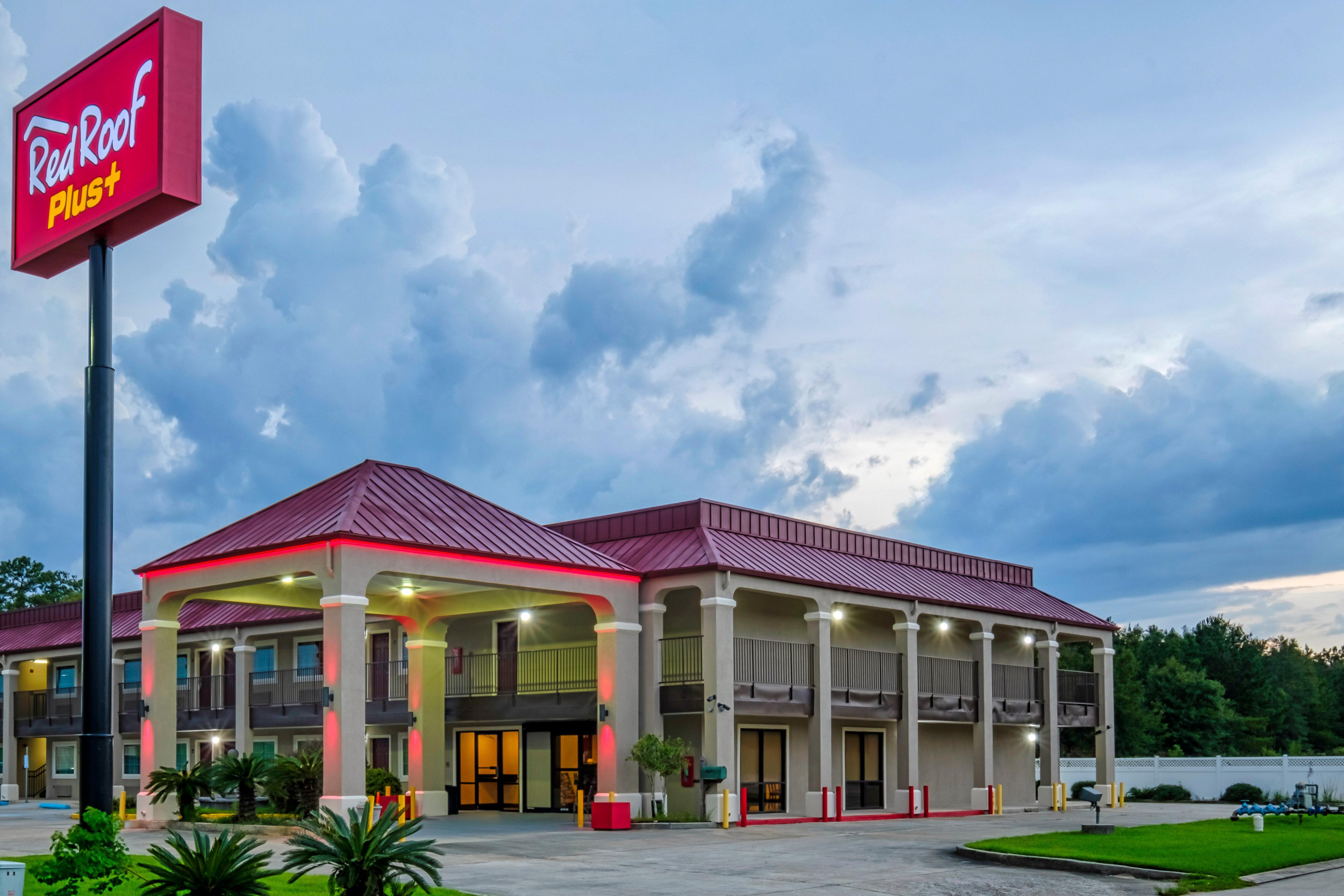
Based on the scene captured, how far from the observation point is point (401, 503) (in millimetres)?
29000

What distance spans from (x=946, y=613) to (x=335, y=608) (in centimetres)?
1991

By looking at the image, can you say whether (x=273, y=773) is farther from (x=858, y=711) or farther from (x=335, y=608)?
(x=858, y=711)

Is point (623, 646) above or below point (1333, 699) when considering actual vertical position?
above

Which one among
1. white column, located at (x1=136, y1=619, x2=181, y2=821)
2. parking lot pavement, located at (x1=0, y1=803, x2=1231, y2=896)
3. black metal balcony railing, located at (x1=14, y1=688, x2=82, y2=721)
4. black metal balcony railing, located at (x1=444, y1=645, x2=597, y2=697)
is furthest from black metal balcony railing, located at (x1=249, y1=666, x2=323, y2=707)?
white column, located at (x1=136, y1=619, x2=181, y2=821)

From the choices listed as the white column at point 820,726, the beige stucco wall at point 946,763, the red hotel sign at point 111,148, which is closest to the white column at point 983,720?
the beige stucco wall at point 946,763

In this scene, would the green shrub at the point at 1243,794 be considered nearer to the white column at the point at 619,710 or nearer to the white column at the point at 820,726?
the white column at the point at 820,726

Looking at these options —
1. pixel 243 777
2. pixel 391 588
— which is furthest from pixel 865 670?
pixel 243 777

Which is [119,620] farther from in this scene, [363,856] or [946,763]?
[363,856]

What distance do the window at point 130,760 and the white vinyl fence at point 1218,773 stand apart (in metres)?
32.5

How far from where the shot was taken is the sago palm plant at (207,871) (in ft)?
41.5

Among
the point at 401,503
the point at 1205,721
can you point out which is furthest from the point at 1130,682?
the point at 401,503

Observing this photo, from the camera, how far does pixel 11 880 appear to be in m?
13.8

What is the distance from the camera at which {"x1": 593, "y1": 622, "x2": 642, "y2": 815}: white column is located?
3127 centimetres

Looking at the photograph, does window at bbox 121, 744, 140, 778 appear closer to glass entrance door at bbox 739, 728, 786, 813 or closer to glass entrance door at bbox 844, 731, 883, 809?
glass entrance door at bbox 739, 728, 786, 813
